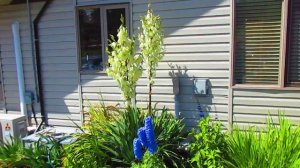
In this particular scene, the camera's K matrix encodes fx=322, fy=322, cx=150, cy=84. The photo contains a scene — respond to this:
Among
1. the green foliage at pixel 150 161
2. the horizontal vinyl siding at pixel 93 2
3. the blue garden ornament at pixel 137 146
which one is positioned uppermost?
the horizontal vinyl siding at pixel 93 2

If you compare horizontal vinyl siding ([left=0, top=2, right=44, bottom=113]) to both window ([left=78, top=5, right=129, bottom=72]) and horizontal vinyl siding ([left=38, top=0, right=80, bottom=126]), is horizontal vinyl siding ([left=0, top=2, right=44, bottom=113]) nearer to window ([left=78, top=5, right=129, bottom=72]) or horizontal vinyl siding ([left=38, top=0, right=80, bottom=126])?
horizontal vinyl siding ([left=38, top=0, right=80, bottom=126])

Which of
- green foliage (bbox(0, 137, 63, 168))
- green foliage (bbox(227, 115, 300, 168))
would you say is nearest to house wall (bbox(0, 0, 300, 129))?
green foliage (bbox(227, 115, 300, 168))

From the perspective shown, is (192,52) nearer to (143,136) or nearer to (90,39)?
(90,39)

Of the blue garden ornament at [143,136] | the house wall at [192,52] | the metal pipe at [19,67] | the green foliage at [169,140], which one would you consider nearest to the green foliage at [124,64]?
the green foliage at [169,140]

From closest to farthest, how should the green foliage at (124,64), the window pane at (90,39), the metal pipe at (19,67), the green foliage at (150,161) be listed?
1. the green foliage at (150,161)
2. the green foliage at (124,64)
3. the window pane at (90,39)
4. the metal pipe at (19,67)

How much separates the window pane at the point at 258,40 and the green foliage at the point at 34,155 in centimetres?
297

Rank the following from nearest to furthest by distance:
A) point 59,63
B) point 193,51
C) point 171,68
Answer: point 193,51
point 171,68
point 59,63

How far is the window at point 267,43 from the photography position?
4.68 metres

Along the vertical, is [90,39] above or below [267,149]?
above

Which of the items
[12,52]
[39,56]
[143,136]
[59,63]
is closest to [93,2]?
[59,63]

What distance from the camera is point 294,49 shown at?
4719mm

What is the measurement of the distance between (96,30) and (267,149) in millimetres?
3678

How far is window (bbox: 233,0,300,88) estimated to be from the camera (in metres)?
4.68

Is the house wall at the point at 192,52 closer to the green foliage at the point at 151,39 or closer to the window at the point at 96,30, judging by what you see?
the window at the point at 96,30
